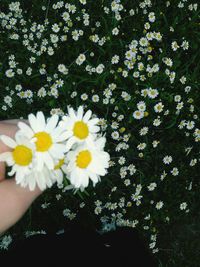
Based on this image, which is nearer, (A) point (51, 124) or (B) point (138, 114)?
(A) point (51, 124)

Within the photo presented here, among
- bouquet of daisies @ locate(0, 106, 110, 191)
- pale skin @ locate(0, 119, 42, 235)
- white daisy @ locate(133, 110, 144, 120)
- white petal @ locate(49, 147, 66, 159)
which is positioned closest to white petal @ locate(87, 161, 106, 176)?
bouquet of daisies @ locate(0, 106, 110, 191)

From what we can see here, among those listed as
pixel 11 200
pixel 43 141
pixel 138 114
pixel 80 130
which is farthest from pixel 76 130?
pixel 138 114

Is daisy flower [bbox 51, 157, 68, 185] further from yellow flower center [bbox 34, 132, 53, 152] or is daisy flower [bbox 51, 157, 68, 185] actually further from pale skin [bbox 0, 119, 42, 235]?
pale skin [bbox 0, 119, 42, 235]

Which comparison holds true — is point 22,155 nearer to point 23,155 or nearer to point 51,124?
point 23,155

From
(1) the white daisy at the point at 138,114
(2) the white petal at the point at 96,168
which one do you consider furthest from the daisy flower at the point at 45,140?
(1) the white daisy at the point at 138,114

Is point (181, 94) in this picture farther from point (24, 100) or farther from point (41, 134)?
point (41, 134)

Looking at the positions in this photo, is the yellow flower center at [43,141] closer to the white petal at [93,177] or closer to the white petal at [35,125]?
the white petal at [35,125]
